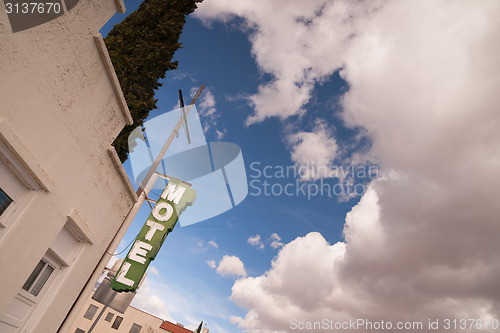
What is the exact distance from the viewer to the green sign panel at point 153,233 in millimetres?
9914

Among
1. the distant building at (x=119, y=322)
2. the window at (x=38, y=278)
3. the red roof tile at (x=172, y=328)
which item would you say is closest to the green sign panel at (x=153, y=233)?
the window at (x=38, y=278)

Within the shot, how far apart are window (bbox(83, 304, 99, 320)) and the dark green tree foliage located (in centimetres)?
4596

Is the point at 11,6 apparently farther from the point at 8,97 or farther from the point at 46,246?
the point at 46,246

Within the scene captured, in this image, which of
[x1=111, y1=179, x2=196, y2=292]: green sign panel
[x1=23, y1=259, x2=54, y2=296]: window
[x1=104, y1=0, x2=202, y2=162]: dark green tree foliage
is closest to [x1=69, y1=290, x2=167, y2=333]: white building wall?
[x1=111, y1=179, x2=196, y2=292]: green sign panel

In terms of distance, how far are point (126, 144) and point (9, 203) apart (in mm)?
6677

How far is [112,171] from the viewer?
23.4 ft

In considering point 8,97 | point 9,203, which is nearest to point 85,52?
point 8,97

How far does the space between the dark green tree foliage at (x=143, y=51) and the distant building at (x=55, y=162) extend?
4228 mm

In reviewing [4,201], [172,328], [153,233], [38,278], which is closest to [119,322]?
[172,328]

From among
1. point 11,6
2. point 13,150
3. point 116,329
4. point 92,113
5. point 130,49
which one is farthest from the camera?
point 116,329

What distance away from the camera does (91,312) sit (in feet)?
143

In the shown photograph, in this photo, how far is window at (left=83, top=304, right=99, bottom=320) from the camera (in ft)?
141

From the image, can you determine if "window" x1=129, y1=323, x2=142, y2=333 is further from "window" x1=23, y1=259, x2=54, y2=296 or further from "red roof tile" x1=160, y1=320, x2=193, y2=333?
"window" x1=23, y1=259, x2=54, y2=296

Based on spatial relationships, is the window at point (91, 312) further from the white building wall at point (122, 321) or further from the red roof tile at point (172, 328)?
the red roof tile at point (172, 328)
